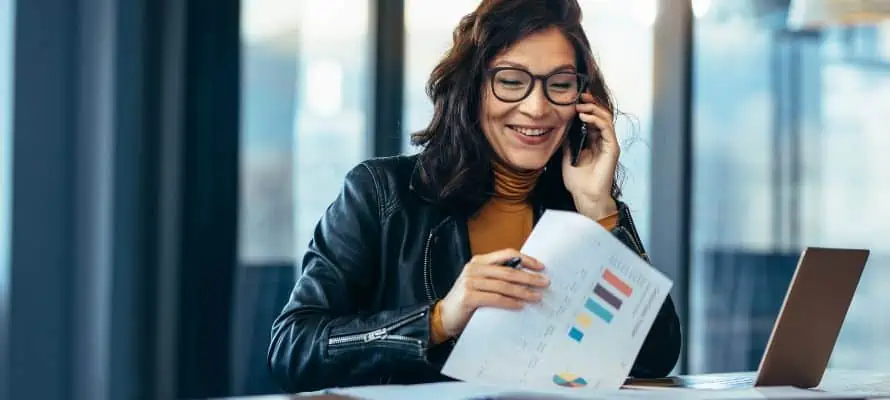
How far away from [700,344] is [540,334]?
10.6 ft

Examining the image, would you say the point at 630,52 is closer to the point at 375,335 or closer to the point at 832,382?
the point at 832,382

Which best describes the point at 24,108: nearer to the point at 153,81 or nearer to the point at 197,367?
the point at 153,81

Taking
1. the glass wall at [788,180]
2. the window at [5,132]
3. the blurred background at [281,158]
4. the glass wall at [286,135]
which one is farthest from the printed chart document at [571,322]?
the glass wall at [788,180]

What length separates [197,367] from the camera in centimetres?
338

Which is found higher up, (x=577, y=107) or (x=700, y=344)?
(x=577, y=107)

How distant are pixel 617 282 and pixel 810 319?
0.91ft

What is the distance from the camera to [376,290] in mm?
1755

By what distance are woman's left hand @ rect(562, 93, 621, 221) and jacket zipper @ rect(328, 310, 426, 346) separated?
45 centimetres

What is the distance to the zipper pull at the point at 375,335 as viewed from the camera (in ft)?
4.92

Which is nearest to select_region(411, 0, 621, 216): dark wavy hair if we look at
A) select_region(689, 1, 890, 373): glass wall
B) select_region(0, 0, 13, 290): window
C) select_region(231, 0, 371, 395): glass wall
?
select_region(0, 0, 13, 290): window

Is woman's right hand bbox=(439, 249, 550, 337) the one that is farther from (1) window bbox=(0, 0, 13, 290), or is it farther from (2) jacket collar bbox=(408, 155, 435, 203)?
(1) window bbox=(0, 0, 13, 290)

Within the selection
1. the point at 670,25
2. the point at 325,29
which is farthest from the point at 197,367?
the point at 670,25

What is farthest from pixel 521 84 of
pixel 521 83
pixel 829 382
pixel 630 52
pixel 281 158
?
pixel 630 52

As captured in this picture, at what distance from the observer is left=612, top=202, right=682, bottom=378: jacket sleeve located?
1.77 metres
